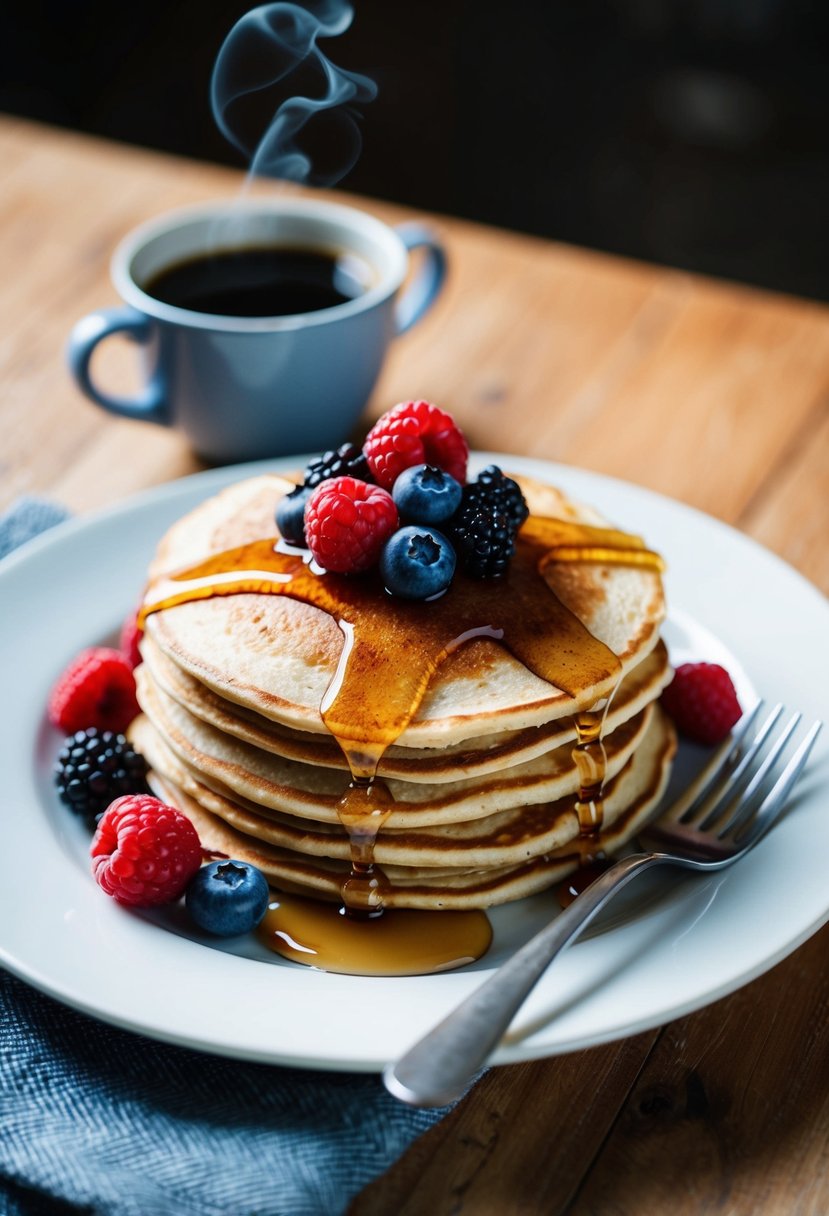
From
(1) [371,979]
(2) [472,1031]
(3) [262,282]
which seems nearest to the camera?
(2) [472,1031]

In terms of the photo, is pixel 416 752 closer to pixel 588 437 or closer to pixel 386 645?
pixel 386 645

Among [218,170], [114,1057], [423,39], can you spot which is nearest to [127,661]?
[114,1057]

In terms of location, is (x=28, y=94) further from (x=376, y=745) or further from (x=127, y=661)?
(x=376, y=745)

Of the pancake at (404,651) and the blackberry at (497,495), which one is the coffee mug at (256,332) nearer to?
the pancake at (404,651)

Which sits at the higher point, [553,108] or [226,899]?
[226,899]

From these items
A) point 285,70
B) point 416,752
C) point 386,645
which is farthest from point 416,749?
point 285,70

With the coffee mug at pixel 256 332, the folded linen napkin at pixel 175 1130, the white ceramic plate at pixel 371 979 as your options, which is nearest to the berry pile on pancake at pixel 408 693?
the white ceramic plate at pixel 371 979
